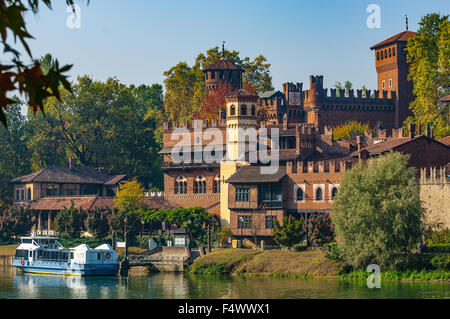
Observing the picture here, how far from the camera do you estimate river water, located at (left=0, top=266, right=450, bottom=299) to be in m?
47.3

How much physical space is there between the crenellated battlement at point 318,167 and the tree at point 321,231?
567 centimetres

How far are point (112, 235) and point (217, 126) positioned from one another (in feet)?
61.9

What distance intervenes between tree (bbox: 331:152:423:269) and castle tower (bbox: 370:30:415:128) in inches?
1961

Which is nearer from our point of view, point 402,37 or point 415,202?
point 415,202

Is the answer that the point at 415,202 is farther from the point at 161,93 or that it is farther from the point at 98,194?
the point at 161,93

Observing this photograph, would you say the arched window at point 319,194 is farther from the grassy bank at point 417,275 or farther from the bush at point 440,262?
the bush at point 440,262

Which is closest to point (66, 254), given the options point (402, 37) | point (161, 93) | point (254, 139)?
point (254, 139)

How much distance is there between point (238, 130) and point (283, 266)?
63.5ft

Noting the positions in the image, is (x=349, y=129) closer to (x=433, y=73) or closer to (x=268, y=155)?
(x=433, y=73)

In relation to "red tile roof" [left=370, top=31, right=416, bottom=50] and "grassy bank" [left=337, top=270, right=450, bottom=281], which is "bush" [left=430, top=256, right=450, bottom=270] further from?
"red tile roof" [left=370, top=31, right=416, bottom=50]

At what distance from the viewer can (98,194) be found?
91.4 metres

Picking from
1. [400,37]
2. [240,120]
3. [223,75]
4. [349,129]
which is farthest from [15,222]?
[400,37]

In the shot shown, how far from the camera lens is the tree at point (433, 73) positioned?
84.3 meters

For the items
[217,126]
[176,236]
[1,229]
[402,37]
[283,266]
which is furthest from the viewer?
[402,37]
